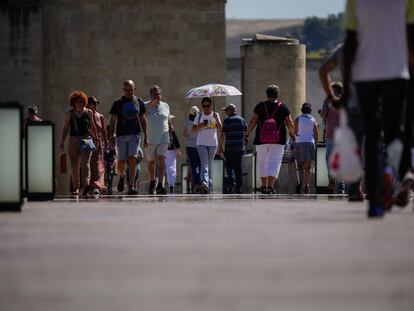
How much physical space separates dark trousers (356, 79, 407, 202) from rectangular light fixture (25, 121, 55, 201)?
7620 millimetres

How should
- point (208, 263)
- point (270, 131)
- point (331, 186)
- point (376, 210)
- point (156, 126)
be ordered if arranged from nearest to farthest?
point (208, 263) < point (376, 210) < point (270, 131) < point (156, 126) < point (331, 186)

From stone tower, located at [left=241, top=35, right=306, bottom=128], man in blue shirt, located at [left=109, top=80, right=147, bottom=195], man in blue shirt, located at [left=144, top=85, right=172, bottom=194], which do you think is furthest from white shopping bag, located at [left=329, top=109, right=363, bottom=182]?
stone tower, located at [left=241, top=35, right=306, bottom=128]

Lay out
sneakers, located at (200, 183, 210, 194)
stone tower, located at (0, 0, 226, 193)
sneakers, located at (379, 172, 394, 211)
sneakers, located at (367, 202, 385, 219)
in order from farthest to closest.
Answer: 1. stone tower, located at (0, 0, 226, 193)
2. sneakers, located at (200, 183, 210, 194)
3. sneakers, located at (379, 172, 394, 211)
4. sneakers, located at (367, 202, 385, 219)

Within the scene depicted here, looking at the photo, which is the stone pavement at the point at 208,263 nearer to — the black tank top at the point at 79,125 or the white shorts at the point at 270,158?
the black tank top at the point at 79,125

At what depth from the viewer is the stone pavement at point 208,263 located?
6691 mm

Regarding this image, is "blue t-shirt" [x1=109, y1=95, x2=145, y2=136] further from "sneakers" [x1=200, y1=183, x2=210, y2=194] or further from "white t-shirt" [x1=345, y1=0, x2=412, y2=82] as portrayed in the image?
"white t-shirt" [x1=345, y1=0, x2=412, y2=82]

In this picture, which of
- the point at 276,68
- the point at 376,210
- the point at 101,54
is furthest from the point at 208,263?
the point at 276,68

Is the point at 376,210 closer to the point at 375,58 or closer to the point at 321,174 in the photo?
the point at 375,58

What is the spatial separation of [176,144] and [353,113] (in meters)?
15.4

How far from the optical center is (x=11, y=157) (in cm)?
1476

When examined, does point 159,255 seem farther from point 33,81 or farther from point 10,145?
point 33,81

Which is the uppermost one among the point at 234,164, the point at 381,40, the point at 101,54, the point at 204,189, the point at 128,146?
the point at 101,54

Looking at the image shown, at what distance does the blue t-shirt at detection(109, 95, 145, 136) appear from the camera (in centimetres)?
2355

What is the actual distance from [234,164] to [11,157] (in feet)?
43.3
